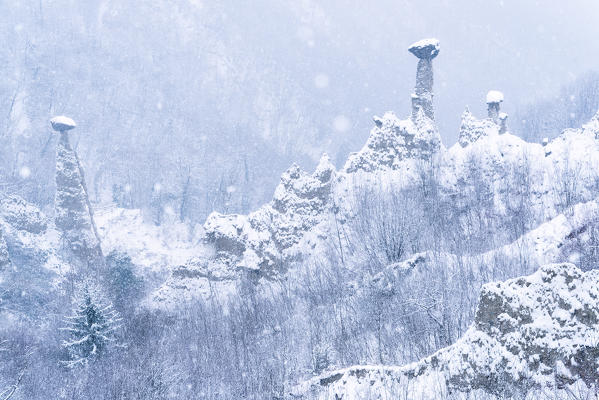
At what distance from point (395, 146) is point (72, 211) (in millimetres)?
37502

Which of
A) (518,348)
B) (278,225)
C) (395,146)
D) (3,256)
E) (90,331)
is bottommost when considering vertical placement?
(90,331)

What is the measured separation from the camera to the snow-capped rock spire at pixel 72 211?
49469 millimetres

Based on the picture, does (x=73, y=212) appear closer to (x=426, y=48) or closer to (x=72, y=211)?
(x=72, y=211)

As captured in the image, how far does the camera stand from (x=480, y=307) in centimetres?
679

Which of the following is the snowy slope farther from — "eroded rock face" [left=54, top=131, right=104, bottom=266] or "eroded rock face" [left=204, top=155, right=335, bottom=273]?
"eroded rock face" [left=54, top=131, right=104, bottom=266]

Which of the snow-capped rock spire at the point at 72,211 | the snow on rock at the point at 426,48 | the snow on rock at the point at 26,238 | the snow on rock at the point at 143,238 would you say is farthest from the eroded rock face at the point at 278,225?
the snow on rock at the point at 143,238

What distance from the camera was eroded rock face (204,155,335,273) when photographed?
89.9ft

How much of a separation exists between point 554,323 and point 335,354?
11.8 metres

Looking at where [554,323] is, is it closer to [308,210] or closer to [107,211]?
[308,210]

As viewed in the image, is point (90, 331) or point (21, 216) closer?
point (90, 331)

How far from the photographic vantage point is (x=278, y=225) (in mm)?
28344

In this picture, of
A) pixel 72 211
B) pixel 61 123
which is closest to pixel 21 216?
pixel 72 211

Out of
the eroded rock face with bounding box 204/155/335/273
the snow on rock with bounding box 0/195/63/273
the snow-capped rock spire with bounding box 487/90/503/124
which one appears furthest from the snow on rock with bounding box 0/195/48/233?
the snow-capped rock spire with bounding box 487/90/503/124

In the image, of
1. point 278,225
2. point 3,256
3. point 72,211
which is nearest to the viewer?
point 278,225
